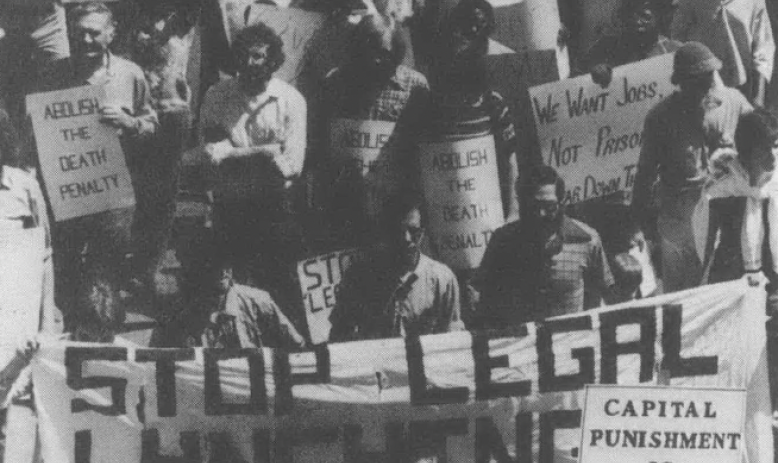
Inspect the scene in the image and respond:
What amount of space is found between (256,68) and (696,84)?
251cm

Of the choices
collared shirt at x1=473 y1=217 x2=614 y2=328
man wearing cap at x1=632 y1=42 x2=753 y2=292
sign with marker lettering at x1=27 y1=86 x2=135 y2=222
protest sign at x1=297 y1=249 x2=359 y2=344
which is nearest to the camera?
sign with marker lettering at x1=27 y1=86 x2=135 y2=222

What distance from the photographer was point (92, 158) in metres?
5.80

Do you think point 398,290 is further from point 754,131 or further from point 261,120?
point 754,131

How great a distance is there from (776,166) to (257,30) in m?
3.17

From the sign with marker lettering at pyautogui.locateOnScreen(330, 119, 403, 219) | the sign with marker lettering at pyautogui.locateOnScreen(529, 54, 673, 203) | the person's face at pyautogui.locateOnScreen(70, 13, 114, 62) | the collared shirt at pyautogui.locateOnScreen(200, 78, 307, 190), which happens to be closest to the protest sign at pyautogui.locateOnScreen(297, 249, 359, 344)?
the sign with marker lettering at pyautogui.locateOnScreen(330, 119, 403, 219)

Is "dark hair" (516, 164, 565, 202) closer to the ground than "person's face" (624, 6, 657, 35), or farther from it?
closer to the ground

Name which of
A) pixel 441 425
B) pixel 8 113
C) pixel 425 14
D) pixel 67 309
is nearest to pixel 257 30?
pixel 425 14

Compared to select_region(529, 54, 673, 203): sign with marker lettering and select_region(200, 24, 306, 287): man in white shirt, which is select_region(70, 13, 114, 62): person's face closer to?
select_region(200, 24, 306, 287): man in white shirt

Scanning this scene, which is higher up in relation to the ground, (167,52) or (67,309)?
(167,52)

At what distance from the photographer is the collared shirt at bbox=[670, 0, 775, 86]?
631 centimetres

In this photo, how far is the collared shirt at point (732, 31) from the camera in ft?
20.7

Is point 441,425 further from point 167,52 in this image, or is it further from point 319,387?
point 167,52

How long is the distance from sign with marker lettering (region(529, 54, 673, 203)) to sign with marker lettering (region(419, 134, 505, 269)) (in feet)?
1.54

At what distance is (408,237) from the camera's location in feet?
19.5
